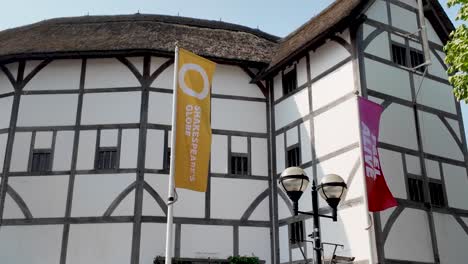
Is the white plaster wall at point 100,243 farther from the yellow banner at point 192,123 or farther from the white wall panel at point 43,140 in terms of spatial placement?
the yellow banner at point 192,123

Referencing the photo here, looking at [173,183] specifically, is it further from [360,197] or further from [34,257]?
[34,257]

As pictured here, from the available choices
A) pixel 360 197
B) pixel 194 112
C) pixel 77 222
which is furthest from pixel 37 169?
pixel 360 197

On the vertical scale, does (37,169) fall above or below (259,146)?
below

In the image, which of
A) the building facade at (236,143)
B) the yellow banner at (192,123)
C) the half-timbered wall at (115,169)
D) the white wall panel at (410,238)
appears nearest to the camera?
the yellow banner at (192,123)

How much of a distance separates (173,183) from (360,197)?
19.8ft

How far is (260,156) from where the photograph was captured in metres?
17.6

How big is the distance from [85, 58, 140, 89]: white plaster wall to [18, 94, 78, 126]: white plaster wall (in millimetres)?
819

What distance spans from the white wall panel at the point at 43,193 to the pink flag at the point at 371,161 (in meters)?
9.36

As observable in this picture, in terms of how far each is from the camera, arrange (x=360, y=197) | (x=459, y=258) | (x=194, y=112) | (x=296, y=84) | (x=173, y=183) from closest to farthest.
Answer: (x=173, y=183) < (x=194, y=112) < (x=360, y=197) < (x=459, y=258) < (x=296, y=84)

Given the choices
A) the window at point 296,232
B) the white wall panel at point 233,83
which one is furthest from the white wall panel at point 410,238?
the white wall panel at point 233,83

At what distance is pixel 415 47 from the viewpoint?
17.1 meters

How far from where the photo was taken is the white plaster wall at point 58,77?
57.0 feet

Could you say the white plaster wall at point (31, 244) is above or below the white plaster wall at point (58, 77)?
below

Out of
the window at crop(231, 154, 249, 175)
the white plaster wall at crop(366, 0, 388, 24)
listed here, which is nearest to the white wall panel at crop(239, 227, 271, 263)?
the window at crop(231, 154, 249, 175)
